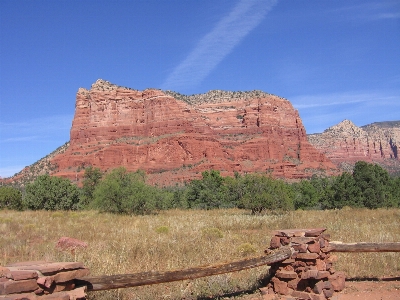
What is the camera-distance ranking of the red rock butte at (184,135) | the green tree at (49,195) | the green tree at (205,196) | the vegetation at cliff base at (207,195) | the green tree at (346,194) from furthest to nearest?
the red rock butte at (184,135), the green tree at (205,196), the green tree at (49,195), the green tree at (346,194), the vegetation at cliff base at (207,195)

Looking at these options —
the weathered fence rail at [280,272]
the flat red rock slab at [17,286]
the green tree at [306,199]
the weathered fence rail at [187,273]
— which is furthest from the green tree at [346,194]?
the flat red rock slab at [17,286]

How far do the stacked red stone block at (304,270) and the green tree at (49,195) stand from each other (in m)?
29.6

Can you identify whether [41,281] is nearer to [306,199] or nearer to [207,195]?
[207,195]

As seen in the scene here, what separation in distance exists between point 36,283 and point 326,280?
5.46 meters

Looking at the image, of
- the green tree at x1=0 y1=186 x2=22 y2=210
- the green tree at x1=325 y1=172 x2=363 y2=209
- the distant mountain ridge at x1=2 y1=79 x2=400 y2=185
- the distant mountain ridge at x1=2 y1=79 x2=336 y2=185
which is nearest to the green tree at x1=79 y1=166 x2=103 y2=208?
the green tree at x1=0 y1=186 x2=22 y2=210

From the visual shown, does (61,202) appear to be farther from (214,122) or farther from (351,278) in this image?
(214,122)

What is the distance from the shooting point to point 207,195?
37438 millimetres

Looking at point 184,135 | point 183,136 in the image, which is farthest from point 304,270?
point 184,135

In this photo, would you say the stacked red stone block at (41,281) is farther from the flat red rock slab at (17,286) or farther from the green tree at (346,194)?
the green tree at (346,194)

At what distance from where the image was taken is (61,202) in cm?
3284

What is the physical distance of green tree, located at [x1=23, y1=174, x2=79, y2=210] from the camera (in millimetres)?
32406

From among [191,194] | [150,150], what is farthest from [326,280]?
[150,150]

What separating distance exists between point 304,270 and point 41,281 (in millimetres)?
4908

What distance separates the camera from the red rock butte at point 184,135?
4412 inches
